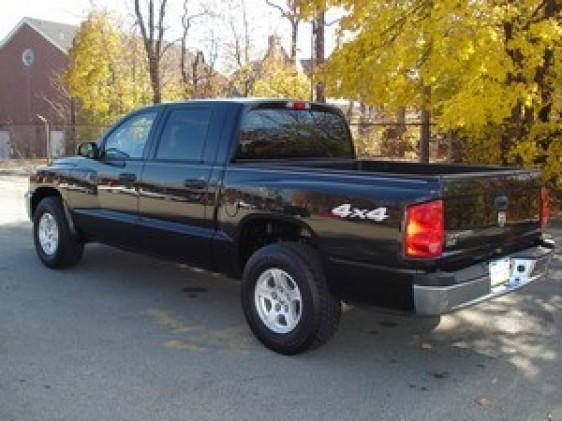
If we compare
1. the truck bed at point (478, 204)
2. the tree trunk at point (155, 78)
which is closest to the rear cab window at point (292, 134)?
the truck bed at point (478, 204)

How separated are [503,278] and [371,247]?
3.34ft

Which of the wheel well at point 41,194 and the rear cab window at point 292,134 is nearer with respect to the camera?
the rear cab window at point 292,134

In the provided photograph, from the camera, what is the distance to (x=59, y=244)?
6.94 meters

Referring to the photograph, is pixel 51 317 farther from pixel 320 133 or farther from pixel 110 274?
pixel 320 133

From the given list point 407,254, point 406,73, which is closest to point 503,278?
point 407,254

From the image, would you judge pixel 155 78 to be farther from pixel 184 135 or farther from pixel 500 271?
pixel 500 271

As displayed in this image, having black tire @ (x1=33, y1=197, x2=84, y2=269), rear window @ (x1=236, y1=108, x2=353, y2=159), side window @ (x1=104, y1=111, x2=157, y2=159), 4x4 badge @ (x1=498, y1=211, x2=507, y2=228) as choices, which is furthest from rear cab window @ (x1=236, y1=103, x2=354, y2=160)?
black tire @ (x1=33, y1=197, x2=84, y2=269)

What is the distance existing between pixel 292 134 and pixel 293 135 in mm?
14

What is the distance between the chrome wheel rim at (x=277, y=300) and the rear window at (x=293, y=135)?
1.06 metres

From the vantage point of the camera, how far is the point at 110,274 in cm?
693

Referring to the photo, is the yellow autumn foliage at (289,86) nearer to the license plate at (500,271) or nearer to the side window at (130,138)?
the side window at (130,138)

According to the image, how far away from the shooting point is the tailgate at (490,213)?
4.14m

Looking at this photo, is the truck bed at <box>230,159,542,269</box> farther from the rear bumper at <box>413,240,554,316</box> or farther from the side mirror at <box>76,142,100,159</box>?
the side mirror at <box>76,142,100,159</box>

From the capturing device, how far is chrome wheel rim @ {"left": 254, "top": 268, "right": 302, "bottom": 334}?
4.68m
